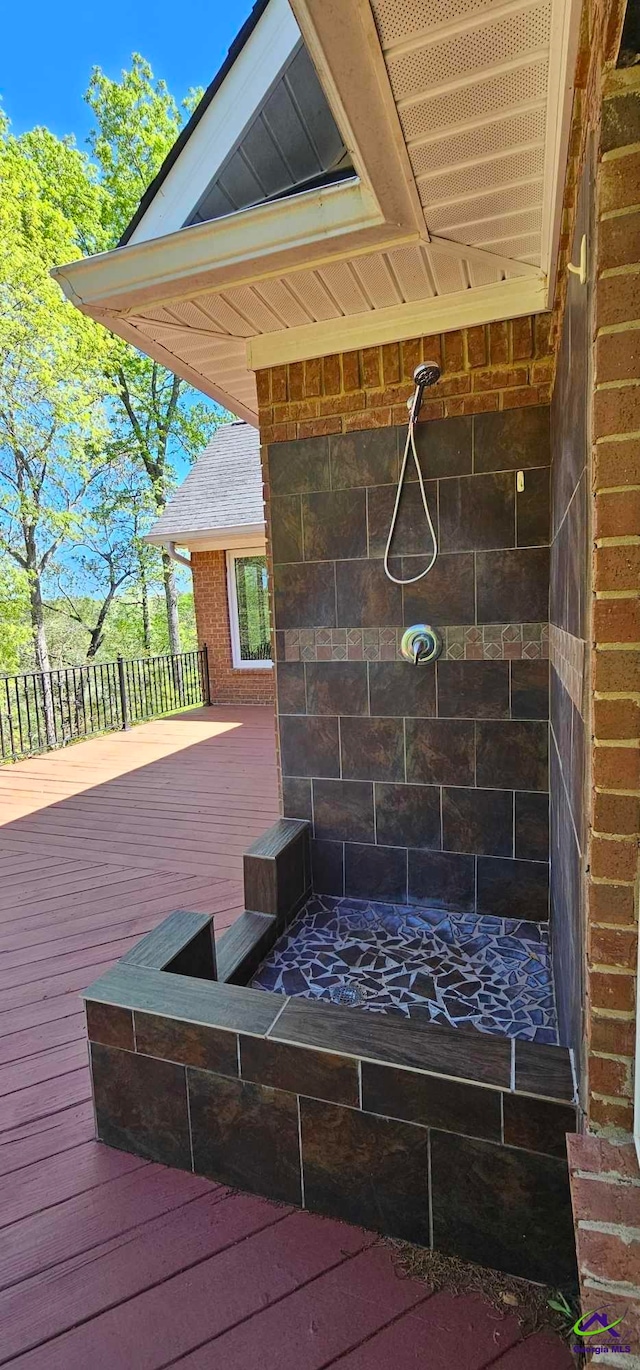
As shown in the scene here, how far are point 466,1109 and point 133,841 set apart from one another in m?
2.80

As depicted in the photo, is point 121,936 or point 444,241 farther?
point 121,936

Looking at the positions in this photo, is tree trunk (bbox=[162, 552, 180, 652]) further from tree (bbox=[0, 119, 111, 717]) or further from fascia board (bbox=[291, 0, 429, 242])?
fascia board (bbox=[291, 0, 429, 242])

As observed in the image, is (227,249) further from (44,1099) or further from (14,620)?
(14,620)

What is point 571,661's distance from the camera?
4.45ft

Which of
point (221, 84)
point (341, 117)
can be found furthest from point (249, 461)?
point (341, 117)

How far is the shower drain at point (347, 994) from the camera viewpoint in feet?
6.59

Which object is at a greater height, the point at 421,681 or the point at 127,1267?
the point at 421,681

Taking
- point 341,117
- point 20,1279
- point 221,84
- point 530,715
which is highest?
point 221,84

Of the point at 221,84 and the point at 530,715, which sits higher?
the point at 221,84

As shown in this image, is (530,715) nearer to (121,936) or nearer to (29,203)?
(121,936)

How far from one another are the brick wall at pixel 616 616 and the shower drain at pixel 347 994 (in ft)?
3.51

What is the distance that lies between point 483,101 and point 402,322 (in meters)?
1.01

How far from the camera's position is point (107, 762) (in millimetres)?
5621

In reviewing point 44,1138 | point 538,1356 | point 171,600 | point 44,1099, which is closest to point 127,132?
point 171,600
